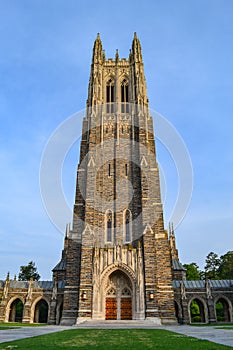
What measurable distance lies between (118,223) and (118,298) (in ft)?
21.4

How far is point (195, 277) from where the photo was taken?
55.4 meters

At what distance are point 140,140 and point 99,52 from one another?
640 inches

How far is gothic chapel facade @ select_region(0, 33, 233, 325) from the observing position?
25156 mm

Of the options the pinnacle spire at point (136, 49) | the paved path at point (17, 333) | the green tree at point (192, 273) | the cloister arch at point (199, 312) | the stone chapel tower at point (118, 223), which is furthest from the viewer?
the green tree at point (192, 273)

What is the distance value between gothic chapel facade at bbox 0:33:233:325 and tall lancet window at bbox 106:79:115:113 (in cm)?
13

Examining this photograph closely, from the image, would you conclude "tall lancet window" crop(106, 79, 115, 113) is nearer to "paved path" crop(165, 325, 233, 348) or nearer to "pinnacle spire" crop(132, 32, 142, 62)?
"pinnacle spire" crop(132, 32, 142, 62)

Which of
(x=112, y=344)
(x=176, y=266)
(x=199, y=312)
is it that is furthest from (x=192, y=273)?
(x=112, y=344)

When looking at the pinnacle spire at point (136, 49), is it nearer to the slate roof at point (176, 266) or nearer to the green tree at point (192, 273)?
the slate roof at point (176, 266)

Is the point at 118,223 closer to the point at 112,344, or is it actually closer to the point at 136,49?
the point at 112,344

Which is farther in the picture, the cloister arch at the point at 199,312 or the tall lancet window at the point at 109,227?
the cloister arch at the point at 199,312

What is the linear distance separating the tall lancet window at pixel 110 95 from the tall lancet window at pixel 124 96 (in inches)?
47.0

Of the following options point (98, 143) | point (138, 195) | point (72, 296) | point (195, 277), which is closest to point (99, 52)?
point (98, 143)

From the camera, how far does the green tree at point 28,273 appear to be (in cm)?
6044

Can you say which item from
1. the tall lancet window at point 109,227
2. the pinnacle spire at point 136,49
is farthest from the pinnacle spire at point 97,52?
the tall lancet window at point 109,227
